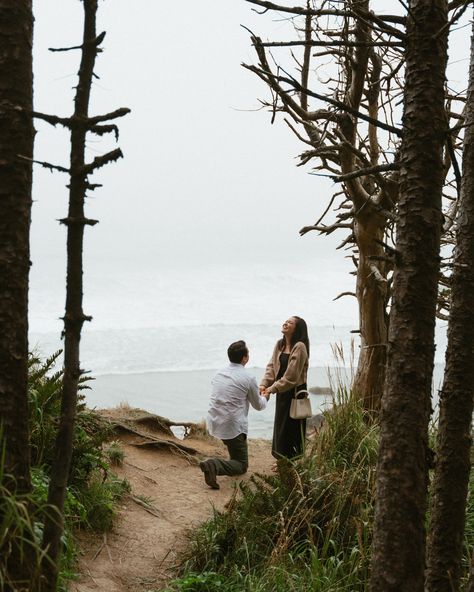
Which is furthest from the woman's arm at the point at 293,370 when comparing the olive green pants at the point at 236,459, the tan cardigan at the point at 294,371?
the olive green pants at the point at 236,459

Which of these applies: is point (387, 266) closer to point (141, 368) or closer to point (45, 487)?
point (45, 487)

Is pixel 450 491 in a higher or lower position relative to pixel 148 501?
higher

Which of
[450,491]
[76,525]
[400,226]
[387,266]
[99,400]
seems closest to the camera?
[400,226]

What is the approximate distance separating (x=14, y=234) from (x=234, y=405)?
205 inches

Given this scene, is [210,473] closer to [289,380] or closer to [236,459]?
[236,459]

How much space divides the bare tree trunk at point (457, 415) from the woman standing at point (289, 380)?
3.73m

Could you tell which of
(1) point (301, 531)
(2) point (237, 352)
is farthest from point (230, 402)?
(1) point (301, 531)

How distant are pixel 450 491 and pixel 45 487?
8.23 feet

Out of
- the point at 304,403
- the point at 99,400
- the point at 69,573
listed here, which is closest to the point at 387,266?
the point at 304,403

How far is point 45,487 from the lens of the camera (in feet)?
15.6

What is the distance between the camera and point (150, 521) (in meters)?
6.32

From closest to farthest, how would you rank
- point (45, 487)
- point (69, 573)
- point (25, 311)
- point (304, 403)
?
point (25, 311), point (69, 573), point (45, 487), point (304, 403)

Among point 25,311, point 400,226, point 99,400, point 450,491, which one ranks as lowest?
point 99,400

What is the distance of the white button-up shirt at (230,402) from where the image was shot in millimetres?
7684
